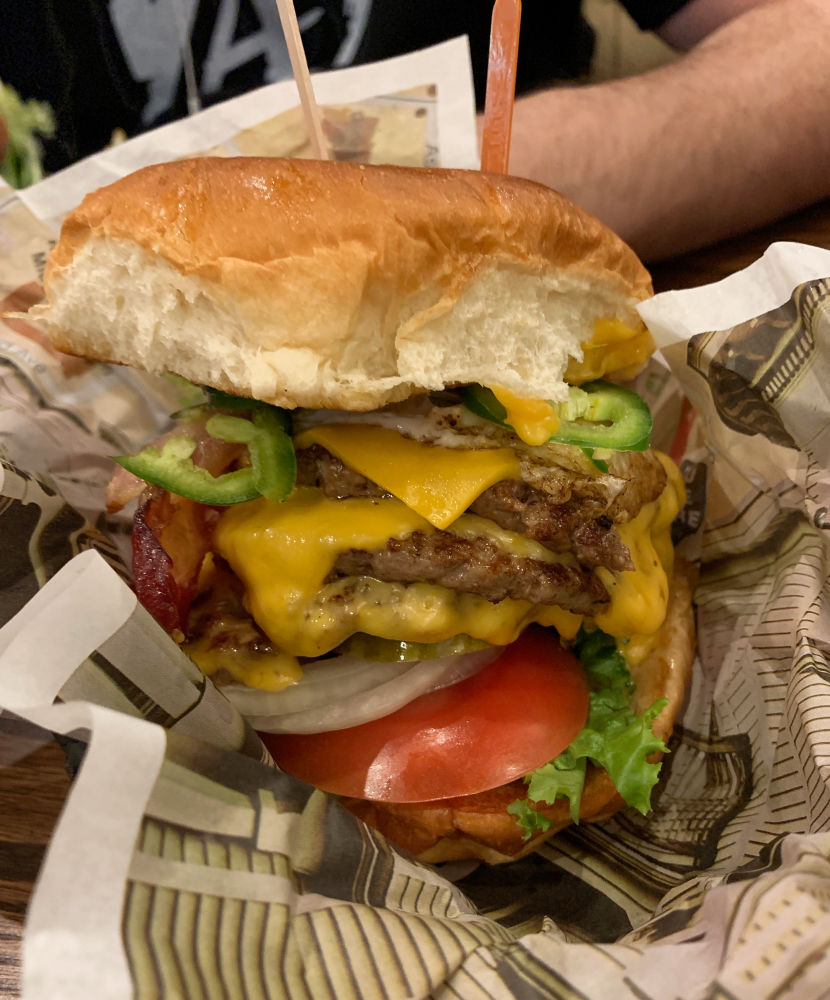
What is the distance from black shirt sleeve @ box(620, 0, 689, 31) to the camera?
322 centimetres

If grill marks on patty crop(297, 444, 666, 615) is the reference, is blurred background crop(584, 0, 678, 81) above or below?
above

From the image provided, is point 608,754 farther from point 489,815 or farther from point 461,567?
point 461,567

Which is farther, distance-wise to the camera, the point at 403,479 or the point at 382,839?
the point at 403,479

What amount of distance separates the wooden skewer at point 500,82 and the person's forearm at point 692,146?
100 centimetres

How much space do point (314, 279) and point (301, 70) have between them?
536 millimetres

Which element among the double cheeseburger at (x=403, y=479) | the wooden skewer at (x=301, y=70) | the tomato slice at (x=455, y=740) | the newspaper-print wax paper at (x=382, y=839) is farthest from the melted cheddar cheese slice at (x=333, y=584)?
the wooden skewer at (x=301, y=70)

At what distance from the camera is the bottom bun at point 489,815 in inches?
52.2

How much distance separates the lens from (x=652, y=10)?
3242 mm

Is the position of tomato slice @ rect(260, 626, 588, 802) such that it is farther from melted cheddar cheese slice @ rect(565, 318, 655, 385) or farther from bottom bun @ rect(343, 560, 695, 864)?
melted cheddar cheese slice @ rect(565, 318, 655, 385)

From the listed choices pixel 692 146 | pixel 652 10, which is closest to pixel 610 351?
pixel 692 146

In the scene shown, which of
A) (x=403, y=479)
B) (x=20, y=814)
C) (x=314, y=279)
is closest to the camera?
(x=314, y=279)

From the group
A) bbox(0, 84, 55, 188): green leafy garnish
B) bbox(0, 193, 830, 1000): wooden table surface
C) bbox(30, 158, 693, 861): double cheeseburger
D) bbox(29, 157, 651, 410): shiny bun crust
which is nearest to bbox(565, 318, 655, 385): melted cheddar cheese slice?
bbox(30, 158, 693, 861): double cheeseburger

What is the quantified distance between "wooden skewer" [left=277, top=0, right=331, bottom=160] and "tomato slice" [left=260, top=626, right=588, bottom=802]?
40.8 inches

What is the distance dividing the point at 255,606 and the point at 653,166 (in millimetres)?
1976
